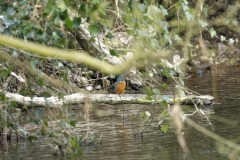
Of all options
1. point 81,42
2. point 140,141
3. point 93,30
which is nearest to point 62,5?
point 93,30

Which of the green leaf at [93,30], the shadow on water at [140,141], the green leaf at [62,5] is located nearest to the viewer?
the green leaf at [62,5]

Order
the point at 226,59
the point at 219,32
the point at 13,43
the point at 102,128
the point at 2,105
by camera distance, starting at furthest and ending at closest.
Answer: the point at 219,32 → the point at 226,59 → the point at 102,128 → the point at 2,105 → the point at 13,43

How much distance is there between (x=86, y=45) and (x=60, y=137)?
2.96 m

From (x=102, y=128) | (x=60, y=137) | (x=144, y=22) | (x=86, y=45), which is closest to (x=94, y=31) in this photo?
(x=144, y=22)

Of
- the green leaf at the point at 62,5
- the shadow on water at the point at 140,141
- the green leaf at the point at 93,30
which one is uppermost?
the green leaf at the point at 62,5

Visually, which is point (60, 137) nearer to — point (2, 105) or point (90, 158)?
point (90, 158)

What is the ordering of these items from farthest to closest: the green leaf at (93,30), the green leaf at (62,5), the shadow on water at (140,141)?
the shadow on water at (140,141), the green leaf at (93,30), the green leaf at (62,5)

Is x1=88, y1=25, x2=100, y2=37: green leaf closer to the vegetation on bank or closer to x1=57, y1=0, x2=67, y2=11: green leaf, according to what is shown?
the vegetation on bank

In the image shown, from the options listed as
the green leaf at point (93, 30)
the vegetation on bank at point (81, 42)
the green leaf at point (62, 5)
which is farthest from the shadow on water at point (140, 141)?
the green leaf at point (62, 5)

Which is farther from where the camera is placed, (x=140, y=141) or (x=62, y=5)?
(x=140, y=141)

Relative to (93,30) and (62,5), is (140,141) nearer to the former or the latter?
(93,30)

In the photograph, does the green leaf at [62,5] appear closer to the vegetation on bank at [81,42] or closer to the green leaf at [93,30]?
the vegetation on bank at [81,42]

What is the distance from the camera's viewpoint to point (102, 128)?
806 cm

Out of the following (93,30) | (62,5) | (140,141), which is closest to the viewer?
(62,5)
